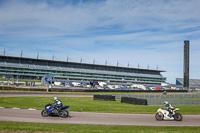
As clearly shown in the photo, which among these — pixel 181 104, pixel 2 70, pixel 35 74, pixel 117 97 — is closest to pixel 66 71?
pixel 35 74

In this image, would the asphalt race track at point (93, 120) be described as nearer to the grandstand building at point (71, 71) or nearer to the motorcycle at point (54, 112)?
the motorcycle at point (54, 112)

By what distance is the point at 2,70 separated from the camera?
112312 mm

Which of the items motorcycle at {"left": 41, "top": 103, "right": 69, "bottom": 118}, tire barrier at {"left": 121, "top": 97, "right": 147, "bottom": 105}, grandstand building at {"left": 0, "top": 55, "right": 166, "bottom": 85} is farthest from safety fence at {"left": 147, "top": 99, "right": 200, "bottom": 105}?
grandstand building at {"left": 0, "top": 55, "right": 166, "bottom": 85}

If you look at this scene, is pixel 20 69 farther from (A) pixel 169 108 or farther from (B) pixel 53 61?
(A) pixel 169 108

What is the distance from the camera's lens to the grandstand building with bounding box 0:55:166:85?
385 feet

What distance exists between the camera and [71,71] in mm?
132125

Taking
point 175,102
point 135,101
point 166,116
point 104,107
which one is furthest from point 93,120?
point 175,102

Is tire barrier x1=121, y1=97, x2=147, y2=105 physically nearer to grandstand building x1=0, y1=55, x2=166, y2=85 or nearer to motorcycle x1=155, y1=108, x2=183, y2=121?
Result: motorcycle x1=155, y1=108, x2=183, y2=121

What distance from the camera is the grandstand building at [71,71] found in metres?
117

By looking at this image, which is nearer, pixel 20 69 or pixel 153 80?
pixel 20 69

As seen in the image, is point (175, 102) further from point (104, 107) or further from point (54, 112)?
point (54, 112)

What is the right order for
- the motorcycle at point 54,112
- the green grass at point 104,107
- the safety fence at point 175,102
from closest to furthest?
the motorcycle at point 54,112 → the green grass at point 104,107 → the safety fence at point 175,102

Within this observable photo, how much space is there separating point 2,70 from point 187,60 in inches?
3618

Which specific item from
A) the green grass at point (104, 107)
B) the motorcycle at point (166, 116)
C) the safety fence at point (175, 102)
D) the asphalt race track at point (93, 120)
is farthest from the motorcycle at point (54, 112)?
the safety fence at point (175, 102)
